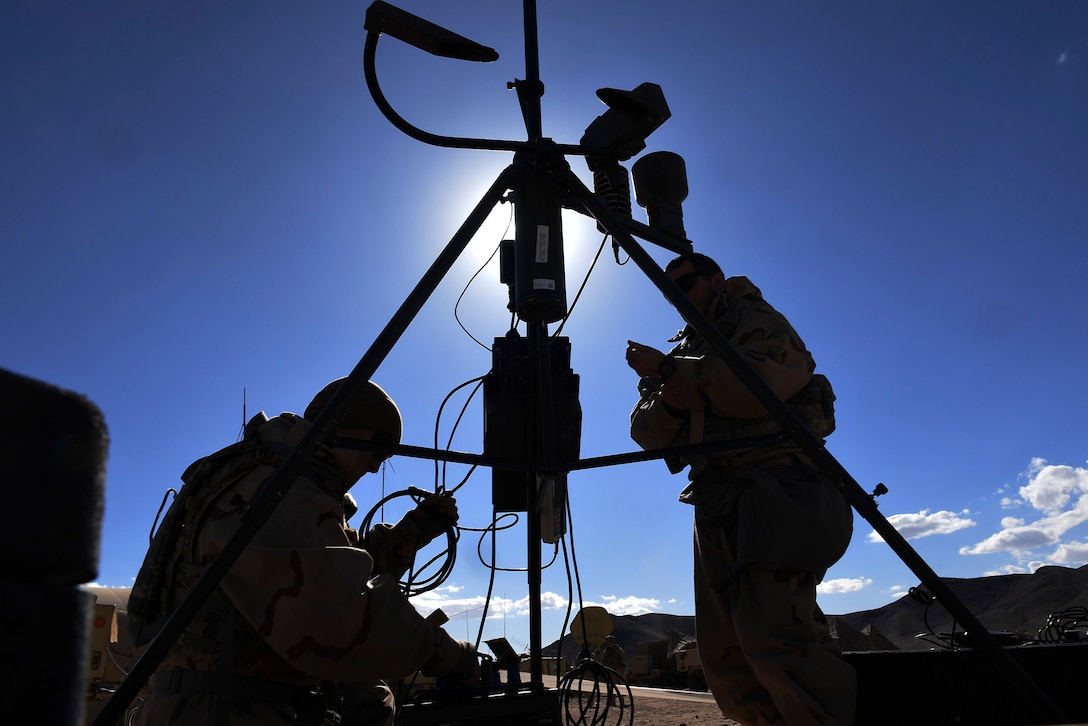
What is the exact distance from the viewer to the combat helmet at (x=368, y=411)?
2873 mm

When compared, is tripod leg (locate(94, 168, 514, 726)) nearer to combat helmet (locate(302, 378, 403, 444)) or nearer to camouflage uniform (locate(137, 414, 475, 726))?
camouflage uniform (locate(137, 414, 475, 726))

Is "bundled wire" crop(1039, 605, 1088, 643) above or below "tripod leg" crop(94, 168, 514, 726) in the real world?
below

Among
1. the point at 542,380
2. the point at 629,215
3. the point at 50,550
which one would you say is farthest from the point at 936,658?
the point at 50,550

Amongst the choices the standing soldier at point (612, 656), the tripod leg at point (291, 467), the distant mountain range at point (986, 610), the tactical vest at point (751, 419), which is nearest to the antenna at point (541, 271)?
the tripod leg at point (291, 467)

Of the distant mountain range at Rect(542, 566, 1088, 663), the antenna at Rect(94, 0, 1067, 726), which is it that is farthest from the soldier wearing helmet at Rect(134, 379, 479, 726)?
the distant mountain range at Rect(542, 566, 1088, 663)

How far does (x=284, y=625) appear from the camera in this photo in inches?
83.1

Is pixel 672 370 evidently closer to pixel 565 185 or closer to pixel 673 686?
pixel 565 185

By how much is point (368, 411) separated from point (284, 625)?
0.99m

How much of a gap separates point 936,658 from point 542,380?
5.77ft

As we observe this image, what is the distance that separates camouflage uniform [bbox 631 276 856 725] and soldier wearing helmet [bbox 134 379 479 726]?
3.25 feet

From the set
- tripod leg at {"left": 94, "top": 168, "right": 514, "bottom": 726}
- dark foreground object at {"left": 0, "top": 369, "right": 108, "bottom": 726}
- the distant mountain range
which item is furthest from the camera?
the distant mountain range

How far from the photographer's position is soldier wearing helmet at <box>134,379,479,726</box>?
83.8 inches

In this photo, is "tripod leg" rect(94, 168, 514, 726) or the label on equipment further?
the label on equipment

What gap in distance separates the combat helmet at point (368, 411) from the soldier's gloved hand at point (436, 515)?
357mm
